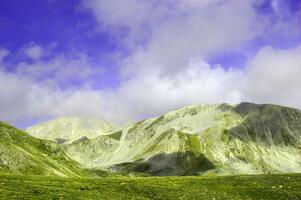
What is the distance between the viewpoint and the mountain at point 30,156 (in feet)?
343

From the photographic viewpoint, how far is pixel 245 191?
4691 centimetres

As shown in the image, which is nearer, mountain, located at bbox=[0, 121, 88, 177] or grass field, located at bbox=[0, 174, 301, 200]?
grass field, located at bbox=[0, 174, 301, 200]

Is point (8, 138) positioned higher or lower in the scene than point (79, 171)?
higher

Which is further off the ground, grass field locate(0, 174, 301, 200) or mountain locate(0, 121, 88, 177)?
mountain locate(0, 121, 88, 177)

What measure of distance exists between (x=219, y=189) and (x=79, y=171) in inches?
3636

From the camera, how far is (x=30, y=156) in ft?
368

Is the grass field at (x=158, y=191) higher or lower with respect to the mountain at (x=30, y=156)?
lower

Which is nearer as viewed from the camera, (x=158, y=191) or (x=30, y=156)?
(x=158, y=191)

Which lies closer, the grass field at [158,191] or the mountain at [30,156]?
the grass field at [158,191]

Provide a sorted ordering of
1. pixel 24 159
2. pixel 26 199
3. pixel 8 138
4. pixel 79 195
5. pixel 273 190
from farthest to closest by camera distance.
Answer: pixel 8 138 < pixel 24 159 < pixel 273 190 < pixel 79 195 < pixel 26 199

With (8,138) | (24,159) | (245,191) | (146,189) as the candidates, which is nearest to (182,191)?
(146,189)

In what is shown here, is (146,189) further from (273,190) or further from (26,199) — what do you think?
(26,199)

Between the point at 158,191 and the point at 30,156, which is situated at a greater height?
the point at 30,156

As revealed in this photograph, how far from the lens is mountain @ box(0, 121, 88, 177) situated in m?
104
